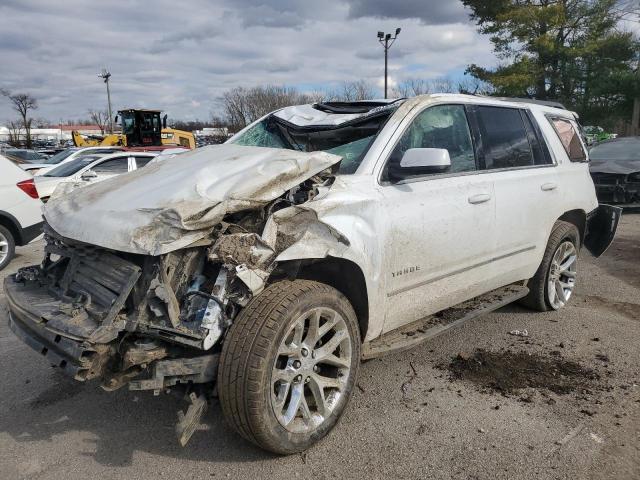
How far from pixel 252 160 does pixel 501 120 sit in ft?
7.50

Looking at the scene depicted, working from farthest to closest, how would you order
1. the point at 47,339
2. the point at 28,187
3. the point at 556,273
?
the point at 28,187
the point at 556,273
the point at 47,339

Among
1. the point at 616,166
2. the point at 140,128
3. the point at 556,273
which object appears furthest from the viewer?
the point at 140,128

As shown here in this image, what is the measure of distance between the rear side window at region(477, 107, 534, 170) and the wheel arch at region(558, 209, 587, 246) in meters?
0.90

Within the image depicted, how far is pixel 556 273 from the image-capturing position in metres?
5.13

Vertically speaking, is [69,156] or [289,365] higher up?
[69,156]

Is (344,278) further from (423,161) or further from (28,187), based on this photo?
(28,187)

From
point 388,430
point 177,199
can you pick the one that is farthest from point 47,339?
point 388,430

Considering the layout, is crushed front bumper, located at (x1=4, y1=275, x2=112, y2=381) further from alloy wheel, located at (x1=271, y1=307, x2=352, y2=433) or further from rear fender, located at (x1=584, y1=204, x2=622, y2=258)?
rear fender, located at (x1=584, y1=204, x2=622, y2=258)

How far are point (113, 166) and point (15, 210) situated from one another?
4521 mm

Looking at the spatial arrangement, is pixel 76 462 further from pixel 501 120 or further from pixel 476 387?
pixel 501 120

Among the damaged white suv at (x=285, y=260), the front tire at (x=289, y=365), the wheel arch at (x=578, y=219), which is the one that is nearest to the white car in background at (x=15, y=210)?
the damaged white suv at (x=285, y=260)

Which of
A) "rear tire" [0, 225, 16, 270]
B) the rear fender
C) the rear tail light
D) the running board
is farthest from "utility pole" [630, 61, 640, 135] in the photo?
"rear tire" [0, 225, 16, 270]

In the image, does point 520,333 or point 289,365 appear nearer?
point 289,365

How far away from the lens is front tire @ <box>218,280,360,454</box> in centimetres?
257
